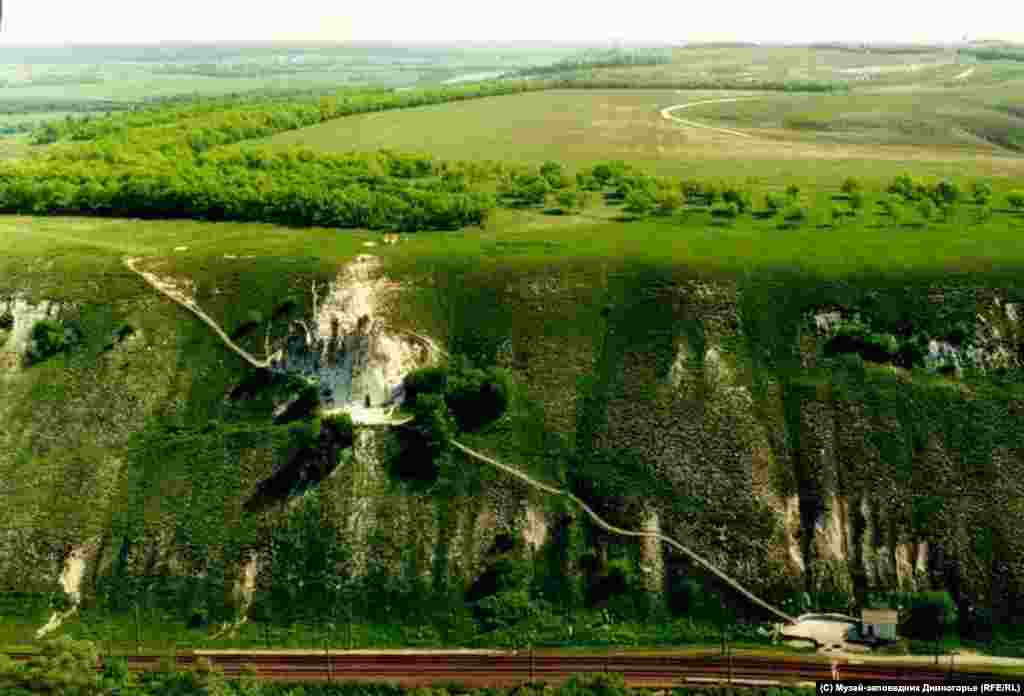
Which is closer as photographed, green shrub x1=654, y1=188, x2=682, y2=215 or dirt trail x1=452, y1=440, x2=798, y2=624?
dirt trail x1=452, y1=440, x2=798, y2=624

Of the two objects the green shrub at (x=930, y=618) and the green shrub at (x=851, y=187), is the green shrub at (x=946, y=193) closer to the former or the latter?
the green shrub at (x=851, y=187)

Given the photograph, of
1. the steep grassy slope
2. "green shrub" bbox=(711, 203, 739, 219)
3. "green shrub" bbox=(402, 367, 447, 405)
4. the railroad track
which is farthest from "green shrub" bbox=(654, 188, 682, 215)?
the railroad track

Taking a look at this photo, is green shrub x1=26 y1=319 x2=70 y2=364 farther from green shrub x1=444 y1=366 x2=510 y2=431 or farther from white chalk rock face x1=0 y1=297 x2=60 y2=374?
green shrub x1=444 y1=366 x2=510 y2=431

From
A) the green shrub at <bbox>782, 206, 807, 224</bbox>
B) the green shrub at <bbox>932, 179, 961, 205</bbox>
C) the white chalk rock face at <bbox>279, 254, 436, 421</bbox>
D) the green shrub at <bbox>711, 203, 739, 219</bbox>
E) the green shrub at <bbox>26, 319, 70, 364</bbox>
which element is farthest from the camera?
the green shrub at <bbox>932, 179, 961, 205</bbox>

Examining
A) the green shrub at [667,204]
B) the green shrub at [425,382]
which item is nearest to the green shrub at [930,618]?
the green shrub at [425,382]

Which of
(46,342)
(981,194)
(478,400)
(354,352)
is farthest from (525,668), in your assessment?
(981,194)

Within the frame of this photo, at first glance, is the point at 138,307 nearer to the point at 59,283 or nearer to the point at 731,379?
the point at 59,283

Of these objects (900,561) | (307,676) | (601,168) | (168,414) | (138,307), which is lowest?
(307,676)

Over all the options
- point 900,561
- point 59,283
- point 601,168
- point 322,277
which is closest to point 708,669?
point 900,561
